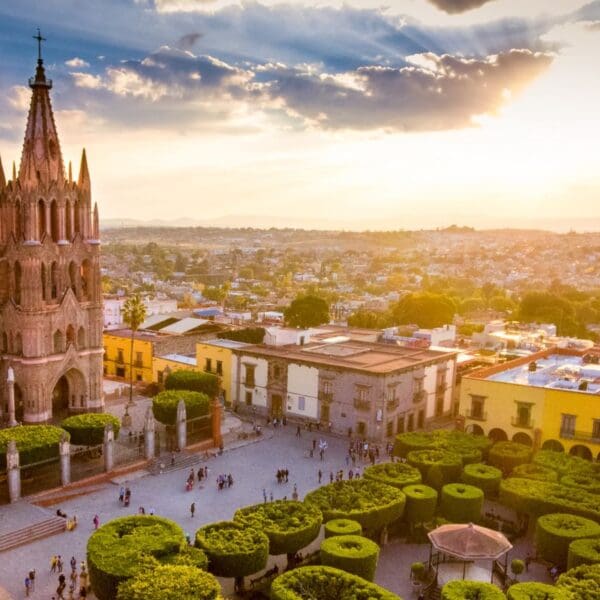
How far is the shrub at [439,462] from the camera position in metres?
34.2

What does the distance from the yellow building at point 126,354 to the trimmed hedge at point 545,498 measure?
3606cm

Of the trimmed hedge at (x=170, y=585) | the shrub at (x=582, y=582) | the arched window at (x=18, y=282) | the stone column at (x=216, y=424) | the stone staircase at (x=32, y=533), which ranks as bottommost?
the stone staircase at (x=32, y=533)

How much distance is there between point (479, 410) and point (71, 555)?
2669 centimetres

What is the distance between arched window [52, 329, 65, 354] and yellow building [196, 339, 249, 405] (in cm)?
1345

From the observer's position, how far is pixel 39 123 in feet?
142

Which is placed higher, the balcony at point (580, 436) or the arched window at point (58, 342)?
the arched window at point (58, 342)

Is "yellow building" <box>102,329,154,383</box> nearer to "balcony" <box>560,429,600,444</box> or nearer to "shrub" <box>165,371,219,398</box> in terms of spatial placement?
"shrub" <box>165,371,219,398</box>

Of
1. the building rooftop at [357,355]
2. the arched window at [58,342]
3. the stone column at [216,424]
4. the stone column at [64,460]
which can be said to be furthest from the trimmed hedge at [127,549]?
the building rooftop at [357,355]

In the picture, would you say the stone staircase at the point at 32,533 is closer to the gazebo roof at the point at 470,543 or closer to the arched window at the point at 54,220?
the gazebo roof at the point at 470,543

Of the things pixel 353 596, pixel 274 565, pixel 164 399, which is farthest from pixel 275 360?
pixel 353 596

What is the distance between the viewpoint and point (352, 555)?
2470 cm

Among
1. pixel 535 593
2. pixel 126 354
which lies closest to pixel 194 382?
pixel 126 354

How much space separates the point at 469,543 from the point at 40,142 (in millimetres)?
35982

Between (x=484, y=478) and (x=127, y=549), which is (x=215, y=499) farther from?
(x=484, y=478)
